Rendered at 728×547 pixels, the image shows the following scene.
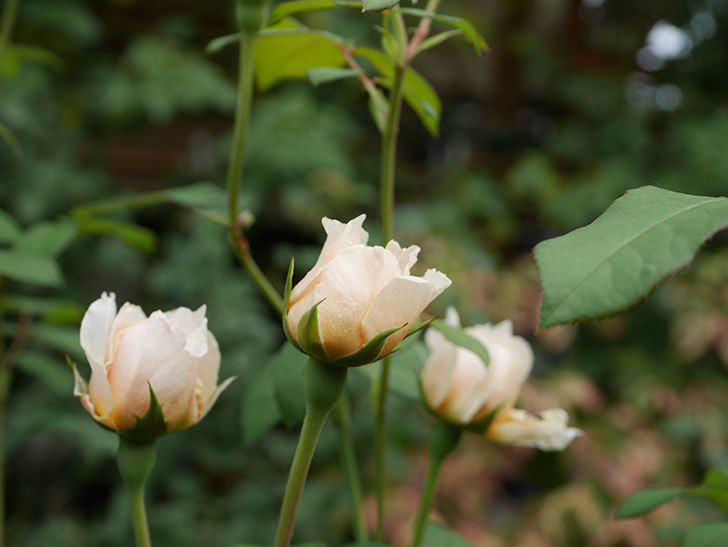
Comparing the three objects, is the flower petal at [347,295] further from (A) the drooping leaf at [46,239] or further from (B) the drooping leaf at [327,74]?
(A) the drooping leaf at [46,239]

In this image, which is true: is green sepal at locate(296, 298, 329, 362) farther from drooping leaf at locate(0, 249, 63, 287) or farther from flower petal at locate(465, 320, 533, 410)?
drooping leaf at locate(0, 249, 63, 287)

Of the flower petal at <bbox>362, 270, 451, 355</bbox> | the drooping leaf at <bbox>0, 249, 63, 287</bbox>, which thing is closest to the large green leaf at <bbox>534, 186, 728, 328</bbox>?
the flower petal at <bbox>362, 270, 451, 355</bbox>

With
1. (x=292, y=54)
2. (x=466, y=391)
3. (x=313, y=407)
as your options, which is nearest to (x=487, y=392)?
(x=466, y=391)

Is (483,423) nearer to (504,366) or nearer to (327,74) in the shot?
(504,366)

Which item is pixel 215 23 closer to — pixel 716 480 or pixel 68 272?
pixel 68 272

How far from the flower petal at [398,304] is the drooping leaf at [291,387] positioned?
94mm

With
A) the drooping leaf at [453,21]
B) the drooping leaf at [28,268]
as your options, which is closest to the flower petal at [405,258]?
the drooping leaf at [453,21]

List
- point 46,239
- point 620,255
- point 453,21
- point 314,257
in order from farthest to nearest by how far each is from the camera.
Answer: point 314,257, point 46,239, point 453,21, point 620,255

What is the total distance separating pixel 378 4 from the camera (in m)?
0.19

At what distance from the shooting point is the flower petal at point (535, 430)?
0.96ft

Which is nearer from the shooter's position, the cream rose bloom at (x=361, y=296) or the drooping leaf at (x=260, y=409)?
the cream rose bloom at (x=361, y=296)

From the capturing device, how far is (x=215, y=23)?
1.86 meters

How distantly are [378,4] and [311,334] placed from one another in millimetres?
103

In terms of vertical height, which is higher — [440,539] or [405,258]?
[405,258]
